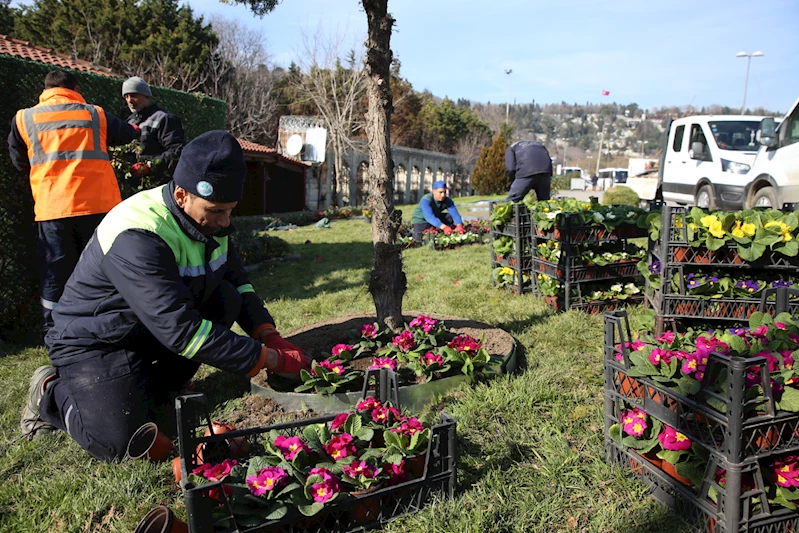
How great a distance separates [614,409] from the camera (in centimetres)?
244

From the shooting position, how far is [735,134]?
10.9 meters

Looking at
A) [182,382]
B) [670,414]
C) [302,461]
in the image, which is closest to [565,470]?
[670,414]

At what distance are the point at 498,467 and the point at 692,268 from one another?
2.41 meters

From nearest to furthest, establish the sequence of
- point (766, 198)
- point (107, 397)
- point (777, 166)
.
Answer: point (107, 397), point (777, 166), point (766, 198)

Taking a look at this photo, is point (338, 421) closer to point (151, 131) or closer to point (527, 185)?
point (151, 131)

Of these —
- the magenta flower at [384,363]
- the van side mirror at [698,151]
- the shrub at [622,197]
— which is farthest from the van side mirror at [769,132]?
the shrub at [622,197]

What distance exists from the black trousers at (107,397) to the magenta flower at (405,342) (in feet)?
4.52

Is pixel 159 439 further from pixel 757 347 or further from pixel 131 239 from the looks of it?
pixel 757 347

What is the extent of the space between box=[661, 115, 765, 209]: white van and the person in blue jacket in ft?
17.1

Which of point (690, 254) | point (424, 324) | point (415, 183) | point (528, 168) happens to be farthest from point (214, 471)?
point (415, 183)

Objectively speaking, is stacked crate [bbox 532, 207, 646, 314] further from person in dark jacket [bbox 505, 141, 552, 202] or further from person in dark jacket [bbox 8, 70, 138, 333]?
person in dark jacket [bbox 8, 70, 138, 333]

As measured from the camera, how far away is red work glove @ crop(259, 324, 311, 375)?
2.94m

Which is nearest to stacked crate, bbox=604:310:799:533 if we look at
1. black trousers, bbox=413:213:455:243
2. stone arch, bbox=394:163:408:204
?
black trousers, bbox=413:213:455:243

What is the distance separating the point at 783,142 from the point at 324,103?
22.1 metres
